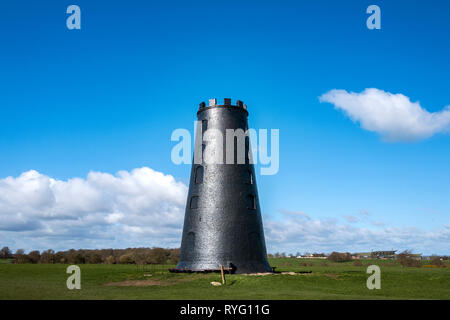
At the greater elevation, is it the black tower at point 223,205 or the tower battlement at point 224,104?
the tower battlement at point 224,104

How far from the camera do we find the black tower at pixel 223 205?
24.5m

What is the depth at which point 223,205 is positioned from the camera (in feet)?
83.1

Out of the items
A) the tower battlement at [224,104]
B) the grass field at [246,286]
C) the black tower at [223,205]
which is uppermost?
the tower battlement at [224,104]

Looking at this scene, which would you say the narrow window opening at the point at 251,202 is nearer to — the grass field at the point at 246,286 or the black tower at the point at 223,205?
the black tower at the point at 223,205

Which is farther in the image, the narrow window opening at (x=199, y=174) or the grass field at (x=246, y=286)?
the narrow window opening at (x=199, y=174)

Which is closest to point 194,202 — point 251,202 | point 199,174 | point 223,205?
point 199,174

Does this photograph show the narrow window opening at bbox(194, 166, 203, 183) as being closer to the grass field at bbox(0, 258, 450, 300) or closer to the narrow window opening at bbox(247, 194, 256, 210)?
the narrow window opening at bbox(247, 194, 256, 210)

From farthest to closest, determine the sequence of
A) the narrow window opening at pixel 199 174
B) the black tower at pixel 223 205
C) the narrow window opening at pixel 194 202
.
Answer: the narrow window opening at pixel 199 174 → the narrow window opening at pixel 194 202 → the black tower at pixel 223 205

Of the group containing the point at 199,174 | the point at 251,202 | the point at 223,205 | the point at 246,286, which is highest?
the point at 199,174

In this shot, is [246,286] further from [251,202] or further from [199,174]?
[199,174]

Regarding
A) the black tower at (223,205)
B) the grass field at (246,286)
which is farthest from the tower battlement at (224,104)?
the grass field at (246,286)

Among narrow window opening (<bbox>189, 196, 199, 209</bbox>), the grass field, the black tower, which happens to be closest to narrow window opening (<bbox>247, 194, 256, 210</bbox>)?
the black tower
